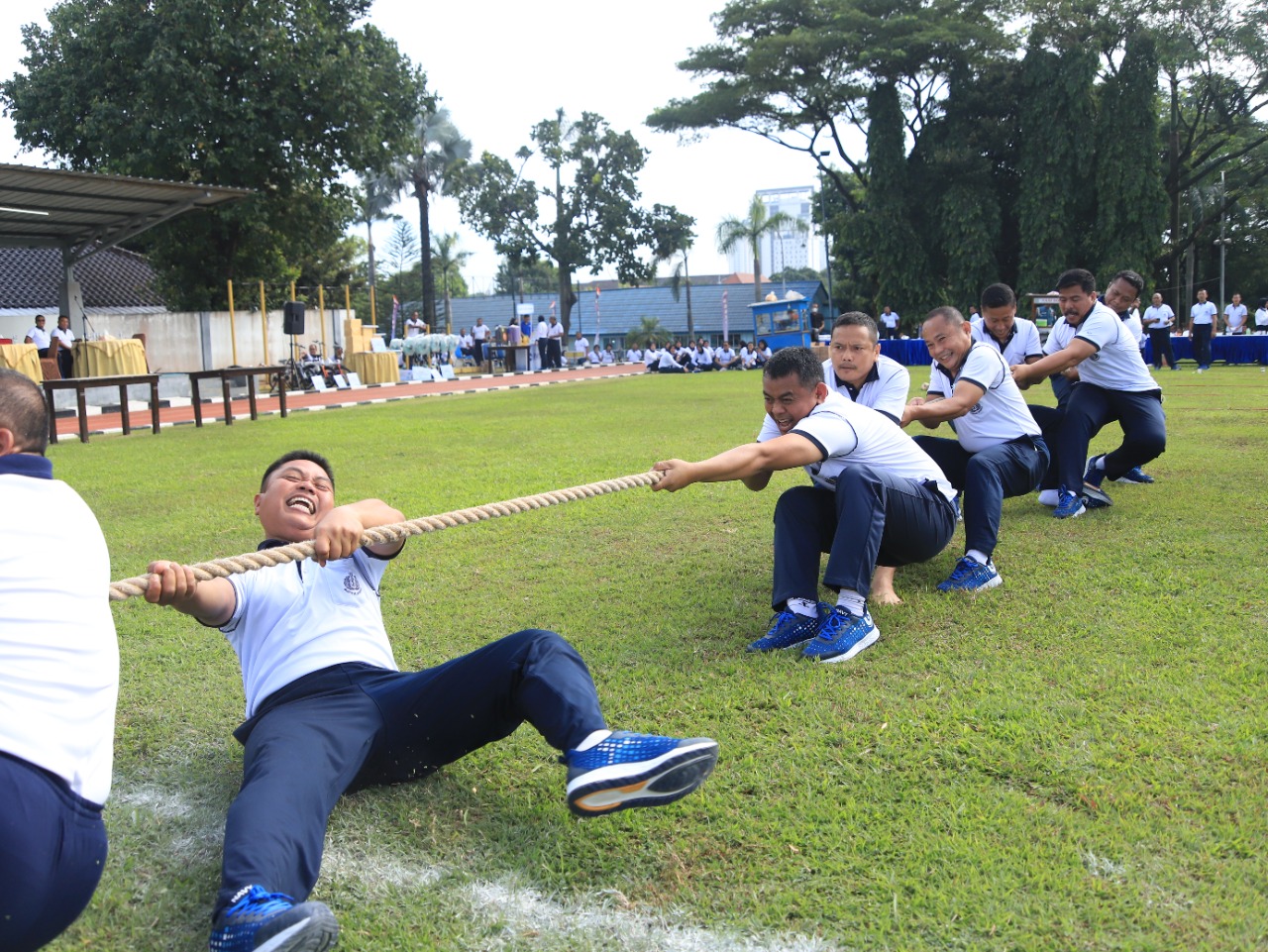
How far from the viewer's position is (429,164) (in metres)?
48.2

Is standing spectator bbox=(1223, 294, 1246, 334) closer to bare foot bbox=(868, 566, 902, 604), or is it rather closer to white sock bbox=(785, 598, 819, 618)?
bare foot bbox=(868, 566, 902, 604)

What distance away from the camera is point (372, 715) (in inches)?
112

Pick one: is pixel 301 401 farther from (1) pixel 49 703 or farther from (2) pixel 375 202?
A: (2) pixel 375 202

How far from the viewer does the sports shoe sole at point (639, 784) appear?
245 centimetres

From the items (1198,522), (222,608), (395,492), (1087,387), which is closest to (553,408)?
(395,492)

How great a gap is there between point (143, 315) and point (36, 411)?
23.8 metres

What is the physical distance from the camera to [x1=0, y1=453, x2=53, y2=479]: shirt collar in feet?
7.01

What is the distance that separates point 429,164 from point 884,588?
154ft

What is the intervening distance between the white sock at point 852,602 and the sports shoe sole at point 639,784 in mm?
1662

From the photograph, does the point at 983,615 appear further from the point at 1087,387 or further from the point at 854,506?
the point at 1087,387

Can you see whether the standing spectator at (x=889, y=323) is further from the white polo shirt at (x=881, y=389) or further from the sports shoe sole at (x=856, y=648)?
the sports shoe sole at (x=856, y=648)

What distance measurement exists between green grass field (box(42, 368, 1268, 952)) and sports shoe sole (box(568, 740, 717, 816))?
0.18 m

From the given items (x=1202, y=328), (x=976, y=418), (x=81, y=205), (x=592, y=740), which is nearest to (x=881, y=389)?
(x=976, y=418)

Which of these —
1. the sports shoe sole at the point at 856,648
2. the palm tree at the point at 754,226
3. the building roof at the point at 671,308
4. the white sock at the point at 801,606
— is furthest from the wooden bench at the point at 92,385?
the building roof at the point at 671,308
